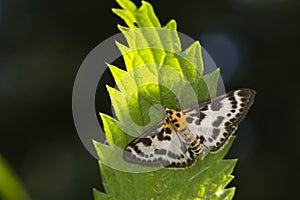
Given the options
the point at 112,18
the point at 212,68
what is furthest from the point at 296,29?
the point at 212,68

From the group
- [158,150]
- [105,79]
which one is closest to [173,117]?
[158,150]

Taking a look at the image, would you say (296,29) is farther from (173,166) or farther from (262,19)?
(173,166)

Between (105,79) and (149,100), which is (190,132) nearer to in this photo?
(149,100)

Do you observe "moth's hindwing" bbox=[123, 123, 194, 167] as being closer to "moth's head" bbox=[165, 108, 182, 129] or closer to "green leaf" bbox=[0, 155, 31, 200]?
"moth's head" bbox=[165, 108, 182, 129]

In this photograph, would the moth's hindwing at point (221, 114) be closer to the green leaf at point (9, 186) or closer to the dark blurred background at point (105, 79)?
the green leaf at point (9, 186)

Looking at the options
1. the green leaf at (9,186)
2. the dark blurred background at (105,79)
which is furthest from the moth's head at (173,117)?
the dark blurred background at (105,79)

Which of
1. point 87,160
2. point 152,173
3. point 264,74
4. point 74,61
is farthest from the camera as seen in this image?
point 264,74
